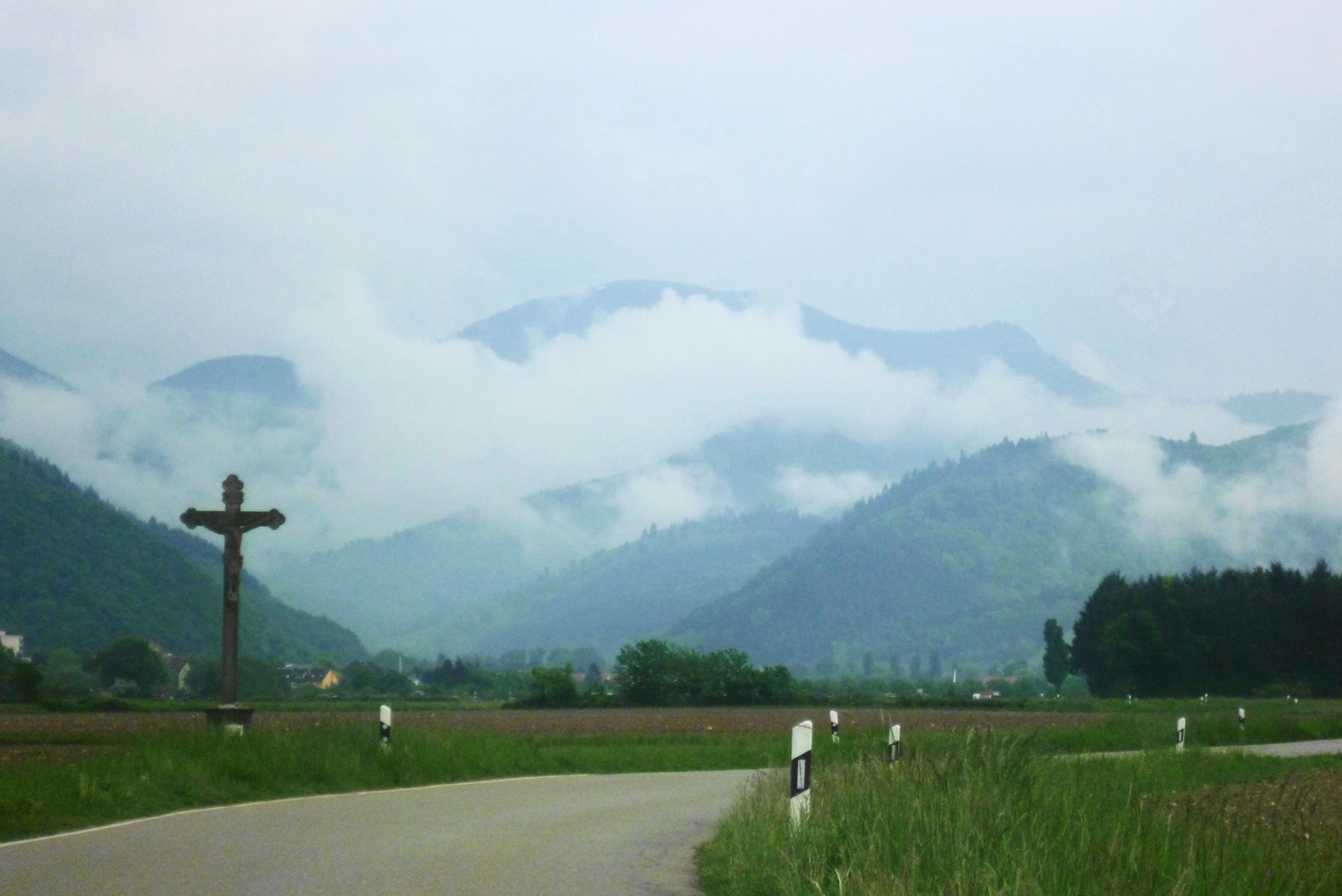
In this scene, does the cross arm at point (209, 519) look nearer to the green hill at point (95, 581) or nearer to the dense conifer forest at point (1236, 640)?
the green hill at point (95, 581)

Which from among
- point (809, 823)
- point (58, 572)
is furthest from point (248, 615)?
point (809, 823)

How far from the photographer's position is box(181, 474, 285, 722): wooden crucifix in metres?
21.0

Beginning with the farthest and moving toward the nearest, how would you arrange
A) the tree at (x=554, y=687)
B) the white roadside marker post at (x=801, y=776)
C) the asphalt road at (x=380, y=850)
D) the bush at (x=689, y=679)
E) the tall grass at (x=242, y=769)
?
the bush at (x=689, y=679) → the tree at (x=554, y=687) → the tall grass at (x=242, y=769) → the asphalt road at (x=380, y=850) → the white roadside marker post at (x=801, y=776)

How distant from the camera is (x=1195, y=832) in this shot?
8.52 meters

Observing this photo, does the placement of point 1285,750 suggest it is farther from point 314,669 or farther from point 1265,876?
point 314,669

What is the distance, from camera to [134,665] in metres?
65.8

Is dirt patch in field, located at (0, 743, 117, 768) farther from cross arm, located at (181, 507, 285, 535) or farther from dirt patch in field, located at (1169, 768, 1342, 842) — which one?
dirt patch in field, located at (1169, 768, 1342, 842)

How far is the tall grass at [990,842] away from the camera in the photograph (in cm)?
699

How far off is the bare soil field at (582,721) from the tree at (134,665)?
798 inches

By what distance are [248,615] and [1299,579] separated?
223ft

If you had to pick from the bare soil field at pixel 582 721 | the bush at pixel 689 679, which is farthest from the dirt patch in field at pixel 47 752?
the bush at pixel 689 679

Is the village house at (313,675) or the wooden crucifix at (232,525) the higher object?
the wooden crucifix at (232,525)

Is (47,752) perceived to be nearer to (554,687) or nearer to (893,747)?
(893,747)

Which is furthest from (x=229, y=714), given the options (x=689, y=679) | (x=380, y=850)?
(x=689, y=679)
